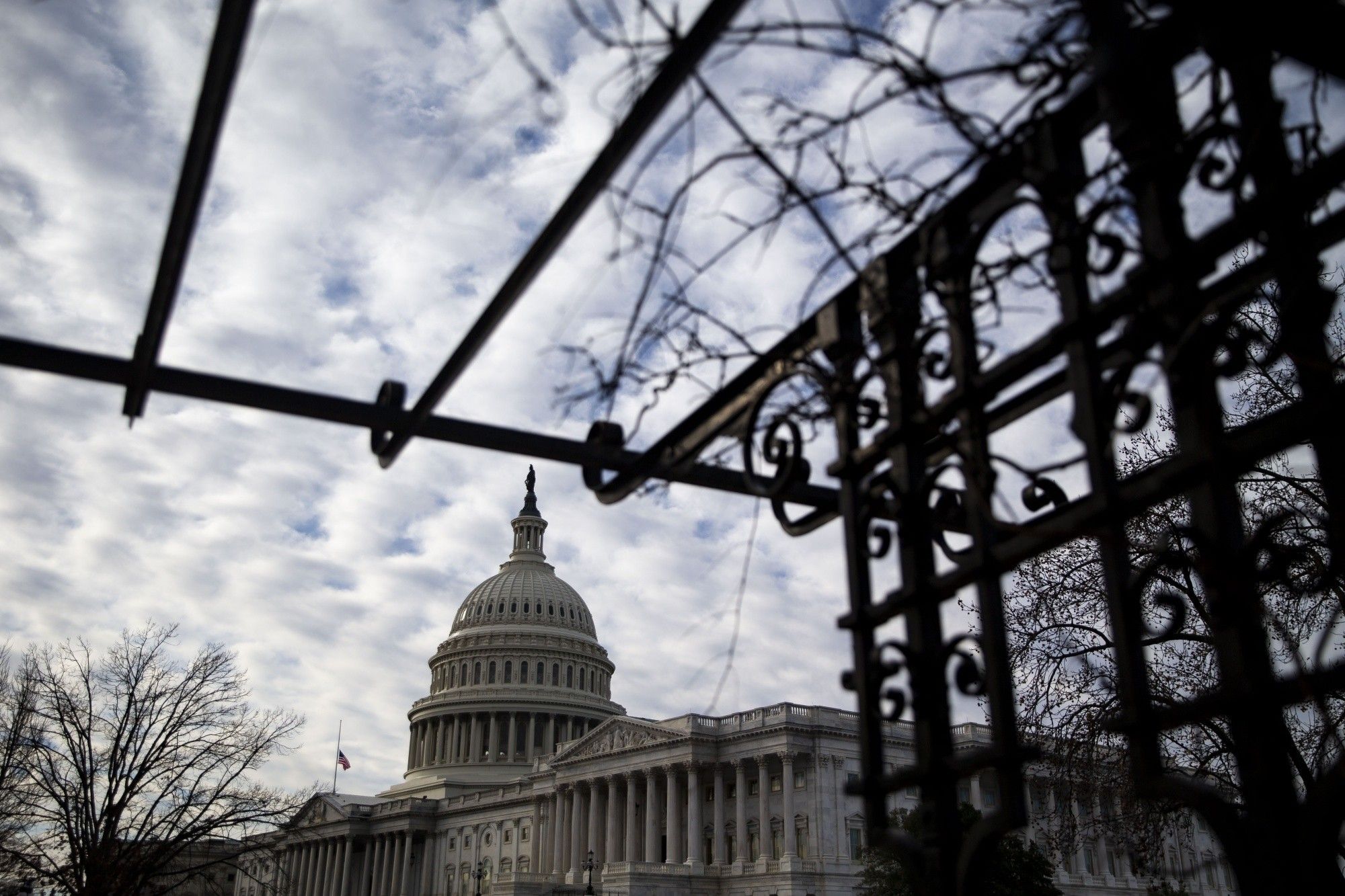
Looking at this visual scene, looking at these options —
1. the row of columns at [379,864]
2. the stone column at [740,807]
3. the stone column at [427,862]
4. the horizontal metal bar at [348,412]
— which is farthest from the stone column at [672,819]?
the horizontal metal bar at [348,412]

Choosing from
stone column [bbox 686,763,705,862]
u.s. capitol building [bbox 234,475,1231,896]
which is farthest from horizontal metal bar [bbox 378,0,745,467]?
stone column [bbox 686,763,705,862]

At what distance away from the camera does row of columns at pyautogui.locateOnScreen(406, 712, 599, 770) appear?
115 metres

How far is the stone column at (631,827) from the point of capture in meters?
78.3

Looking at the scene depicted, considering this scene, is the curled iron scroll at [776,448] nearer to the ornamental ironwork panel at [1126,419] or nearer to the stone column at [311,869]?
the ornamental ironwork panel at [1126,419]

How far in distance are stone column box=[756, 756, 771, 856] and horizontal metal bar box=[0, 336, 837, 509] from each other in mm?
69882

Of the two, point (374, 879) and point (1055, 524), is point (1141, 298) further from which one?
point (374, 879)

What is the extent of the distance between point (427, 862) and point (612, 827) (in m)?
31.2

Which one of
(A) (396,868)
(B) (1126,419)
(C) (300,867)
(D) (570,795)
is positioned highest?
(D) (570,795)

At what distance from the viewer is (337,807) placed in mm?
113312

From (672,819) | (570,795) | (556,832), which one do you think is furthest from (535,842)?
(672,819)

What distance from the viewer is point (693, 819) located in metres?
74.7

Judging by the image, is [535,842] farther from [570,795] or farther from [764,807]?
[764,807]

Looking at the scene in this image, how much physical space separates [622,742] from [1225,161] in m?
81.2

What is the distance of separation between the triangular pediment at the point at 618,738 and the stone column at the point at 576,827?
2.81 metres
